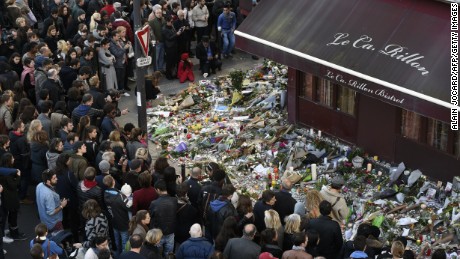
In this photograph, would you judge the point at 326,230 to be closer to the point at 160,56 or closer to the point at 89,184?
the point at 89,184

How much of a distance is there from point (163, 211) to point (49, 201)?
1.97m

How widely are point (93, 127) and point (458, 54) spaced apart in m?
6.61

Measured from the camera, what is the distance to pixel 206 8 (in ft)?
77.4

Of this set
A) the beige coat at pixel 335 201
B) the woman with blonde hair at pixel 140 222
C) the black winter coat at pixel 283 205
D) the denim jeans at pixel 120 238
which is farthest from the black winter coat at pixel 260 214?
the denim jeans at pixel 120 238

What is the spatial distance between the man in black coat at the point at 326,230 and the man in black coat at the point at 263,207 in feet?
2.65

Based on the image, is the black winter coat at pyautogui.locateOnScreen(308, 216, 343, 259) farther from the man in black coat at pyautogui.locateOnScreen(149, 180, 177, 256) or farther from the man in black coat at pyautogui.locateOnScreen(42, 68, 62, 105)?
the man in black coat at pyautogui.locateOnScreen(42, 68, 62, 105)

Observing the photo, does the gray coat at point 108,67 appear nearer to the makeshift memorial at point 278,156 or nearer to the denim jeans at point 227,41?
the makeshift memorial at point 278,156

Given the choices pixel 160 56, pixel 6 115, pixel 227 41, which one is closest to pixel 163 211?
pixel 6 115

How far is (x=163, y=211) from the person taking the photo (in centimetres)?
1361

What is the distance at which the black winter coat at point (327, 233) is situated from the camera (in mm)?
12859

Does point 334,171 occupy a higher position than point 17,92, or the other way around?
point 17,92

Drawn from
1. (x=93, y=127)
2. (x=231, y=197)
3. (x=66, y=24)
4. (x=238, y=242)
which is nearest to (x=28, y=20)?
(x=66, y=24)

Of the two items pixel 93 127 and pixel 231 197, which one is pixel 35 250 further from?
pixel 93 127

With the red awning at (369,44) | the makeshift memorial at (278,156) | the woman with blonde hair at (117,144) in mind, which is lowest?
the makeshift memorial at (278,156)
